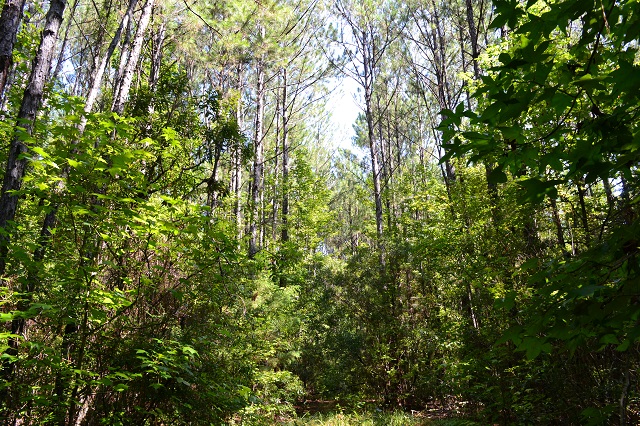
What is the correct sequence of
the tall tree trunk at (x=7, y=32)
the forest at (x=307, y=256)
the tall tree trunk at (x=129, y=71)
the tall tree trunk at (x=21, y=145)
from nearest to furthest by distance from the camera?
the forest at (x=307, y=256), the tall tree trunk at (x=7, y=32), the tall tree trunk at (x=21, y=145), the tall tree trunk at (x=129, y=71)

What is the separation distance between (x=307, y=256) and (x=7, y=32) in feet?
40.6

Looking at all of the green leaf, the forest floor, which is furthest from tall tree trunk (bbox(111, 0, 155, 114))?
the forest floor

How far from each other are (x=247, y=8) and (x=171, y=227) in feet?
18.2

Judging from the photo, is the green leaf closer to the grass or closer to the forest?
the forest

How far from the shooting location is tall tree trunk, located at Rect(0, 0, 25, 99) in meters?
2.95

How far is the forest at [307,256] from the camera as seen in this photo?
4.32 feet

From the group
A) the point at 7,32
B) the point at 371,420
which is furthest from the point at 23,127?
the point at 371,420

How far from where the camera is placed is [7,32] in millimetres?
2979

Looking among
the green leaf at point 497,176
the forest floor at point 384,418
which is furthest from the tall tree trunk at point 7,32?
the forest floor at point 384,418

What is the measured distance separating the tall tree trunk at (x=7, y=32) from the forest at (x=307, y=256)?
14mm

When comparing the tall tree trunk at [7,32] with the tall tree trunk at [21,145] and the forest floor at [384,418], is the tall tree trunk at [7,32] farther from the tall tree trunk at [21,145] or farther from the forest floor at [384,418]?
the forest floor at [384,418]

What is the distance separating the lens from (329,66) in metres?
14.0

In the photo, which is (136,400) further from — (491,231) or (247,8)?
(247,8)

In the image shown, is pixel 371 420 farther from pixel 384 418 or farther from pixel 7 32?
pixel 7 32
